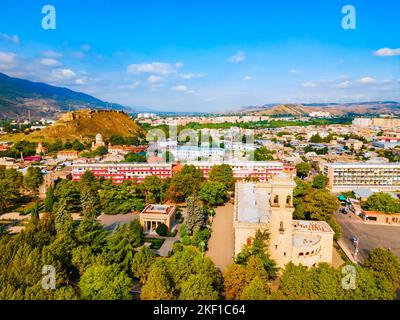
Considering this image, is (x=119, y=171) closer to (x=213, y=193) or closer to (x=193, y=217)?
(x=213, y=193)

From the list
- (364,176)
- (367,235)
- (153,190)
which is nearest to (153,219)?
(153,190)

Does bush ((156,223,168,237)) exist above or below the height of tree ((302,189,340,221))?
below

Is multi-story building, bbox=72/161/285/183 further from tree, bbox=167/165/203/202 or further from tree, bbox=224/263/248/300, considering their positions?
tree, bbox=224/263/248/300

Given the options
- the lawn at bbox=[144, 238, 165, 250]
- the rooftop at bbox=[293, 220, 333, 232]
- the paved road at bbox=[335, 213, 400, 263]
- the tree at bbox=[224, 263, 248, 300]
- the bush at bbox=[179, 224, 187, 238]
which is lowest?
the lawn at bbox=[144, 238, 165, 250]

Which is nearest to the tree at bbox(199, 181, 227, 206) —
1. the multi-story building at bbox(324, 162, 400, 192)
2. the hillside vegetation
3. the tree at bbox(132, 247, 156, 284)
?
the tree at bbox(132, 247, 156, 284)

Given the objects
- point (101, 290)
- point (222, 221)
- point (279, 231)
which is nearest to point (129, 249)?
point (101, 290)

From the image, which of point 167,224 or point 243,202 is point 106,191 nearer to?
point 167,224
